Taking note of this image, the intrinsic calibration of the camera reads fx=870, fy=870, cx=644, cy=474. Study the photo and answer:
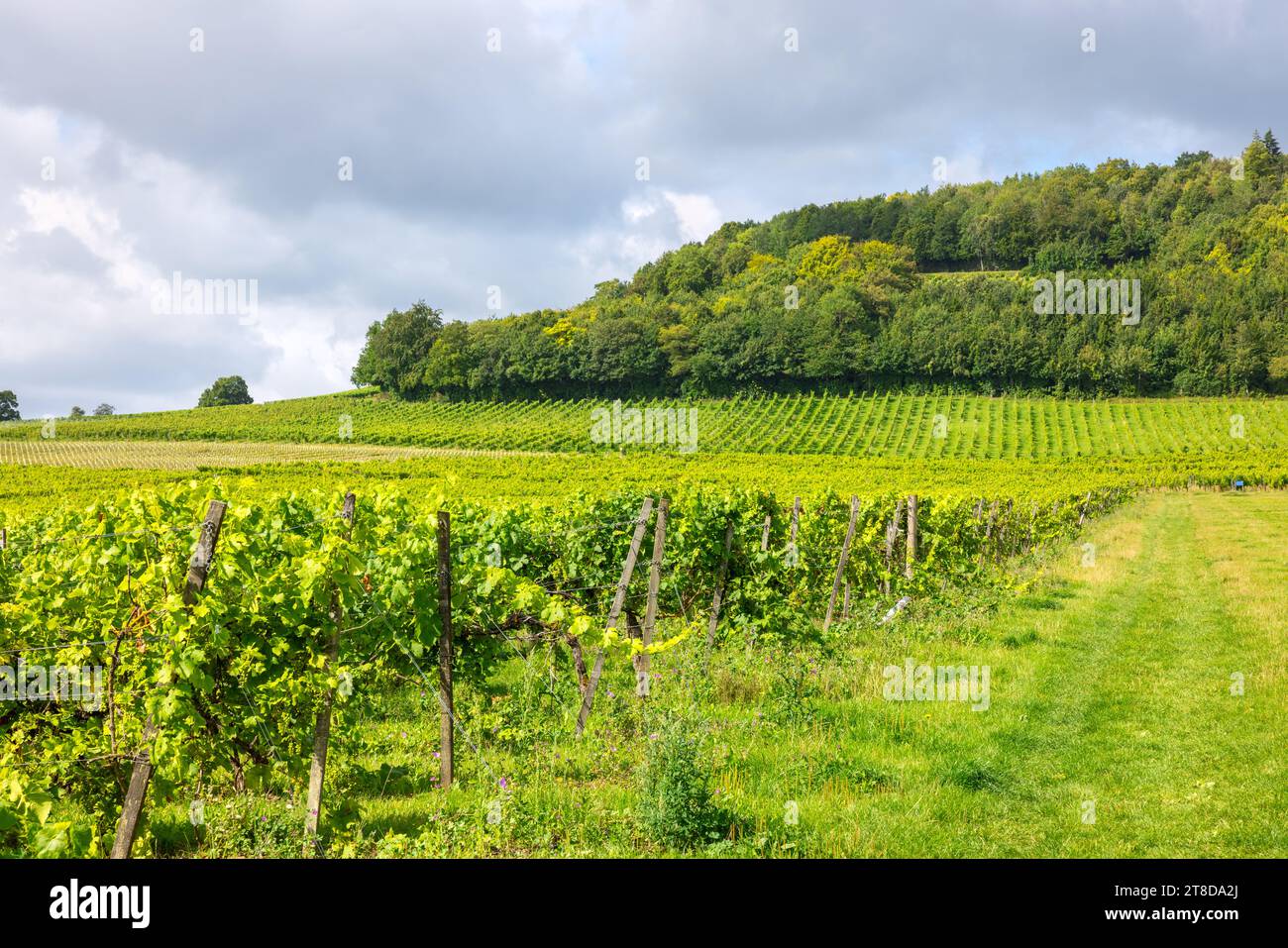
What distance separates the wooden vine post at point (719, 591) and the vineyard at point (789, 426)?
6983 cm

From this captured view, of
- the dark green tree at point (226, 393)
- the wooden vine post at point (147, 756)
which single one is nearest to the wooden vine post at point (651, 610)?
the wooden vine post at point (147, 756)

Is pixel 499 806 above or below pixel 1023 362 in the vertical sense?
below

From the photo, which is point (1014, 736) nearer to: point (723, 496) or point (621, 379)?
point (723, 496)

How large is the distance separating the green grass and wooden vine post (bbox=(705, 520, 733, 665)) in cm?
29

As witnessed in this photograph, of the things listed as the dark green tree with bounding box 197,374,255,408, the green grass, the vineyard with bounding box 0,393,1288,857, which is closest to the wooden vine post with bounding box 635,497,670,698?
the vineyard with bounding box 0,393,1288,857

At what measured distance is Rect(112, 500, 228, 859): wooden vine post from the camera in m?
4.79

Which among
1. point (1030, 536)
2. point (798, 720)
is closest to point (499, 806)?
point (798, 720)

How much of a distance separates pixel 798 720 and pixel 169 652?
5537 mm

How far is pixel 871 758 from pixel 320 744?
15.0 feet

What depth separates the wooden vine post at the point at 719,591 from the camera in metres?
10.7

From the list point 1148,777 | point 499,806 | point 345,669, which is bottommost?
point 1148,777

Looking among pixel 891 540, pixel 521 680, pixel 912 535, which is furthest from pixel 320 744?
pixel 912 535

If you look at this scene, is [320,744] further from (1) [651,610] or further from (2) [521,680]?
(2) [521,680]
